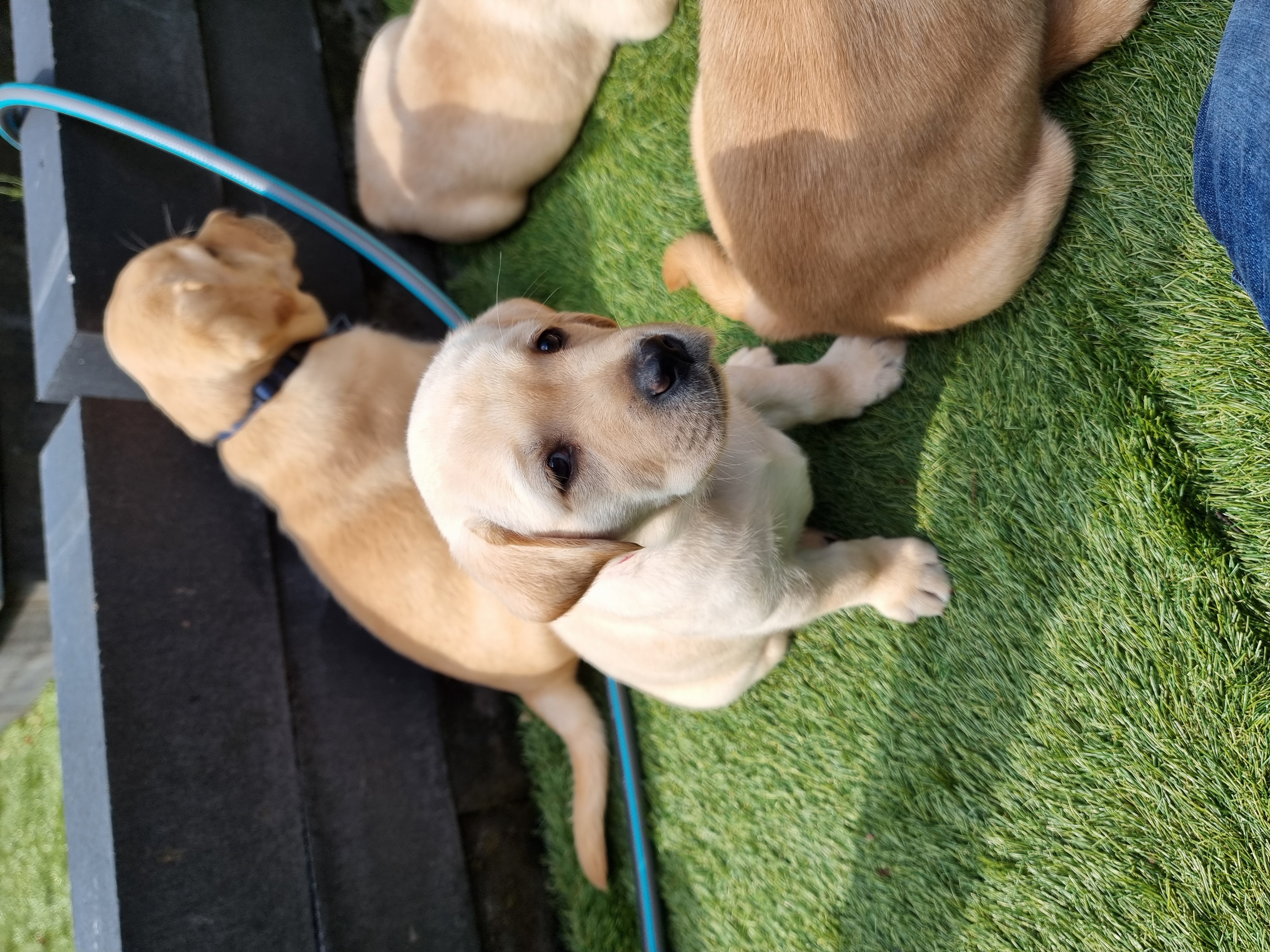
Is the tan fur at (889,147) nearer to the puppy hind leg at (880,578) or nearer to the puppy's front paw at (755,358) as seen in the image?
the puppy's front paw at (755,358)

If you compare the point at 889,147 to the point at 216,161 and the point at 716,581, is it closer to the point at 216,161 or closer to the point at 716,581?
the point at 716,581

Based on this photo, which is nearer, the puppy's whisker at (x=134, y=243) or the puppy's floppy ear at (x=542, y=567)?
the puppy's floppy ear at (x=542, y=567)

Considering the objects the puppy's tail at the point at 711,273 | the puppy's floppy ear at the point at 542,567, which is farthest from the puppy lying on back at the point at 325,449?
the puppy's tail at the point at 711,273

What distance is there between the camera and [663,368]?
173 cm

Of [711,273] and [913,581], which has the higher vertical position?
[711,273]

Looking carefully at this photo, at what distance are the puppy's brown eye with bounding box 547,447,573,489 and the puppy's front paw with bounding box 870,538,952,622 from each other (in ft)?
3.60

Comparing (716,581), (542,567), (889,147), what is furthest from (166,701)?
(889,147)

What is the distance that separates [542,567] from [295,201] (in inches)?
94.2

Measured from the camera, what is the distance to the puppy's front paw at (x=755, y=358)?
Result: 2.66 meters

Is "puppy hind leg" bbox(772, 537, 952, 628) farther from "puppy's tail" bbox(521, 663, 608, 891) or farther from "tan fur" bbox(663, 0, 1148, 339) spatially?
"puppy's tail" bbox(521, 663, 608, 891)

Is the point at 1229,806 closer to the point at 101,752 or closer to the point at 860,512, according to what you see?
the point at 860,512

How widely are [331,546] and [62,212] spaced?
1.70 meters

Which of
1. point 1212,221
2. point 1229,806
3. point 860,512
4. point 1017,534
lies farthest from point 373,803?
point 1212,221

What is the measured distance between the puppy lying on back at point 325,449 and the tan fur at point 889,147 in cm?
164
